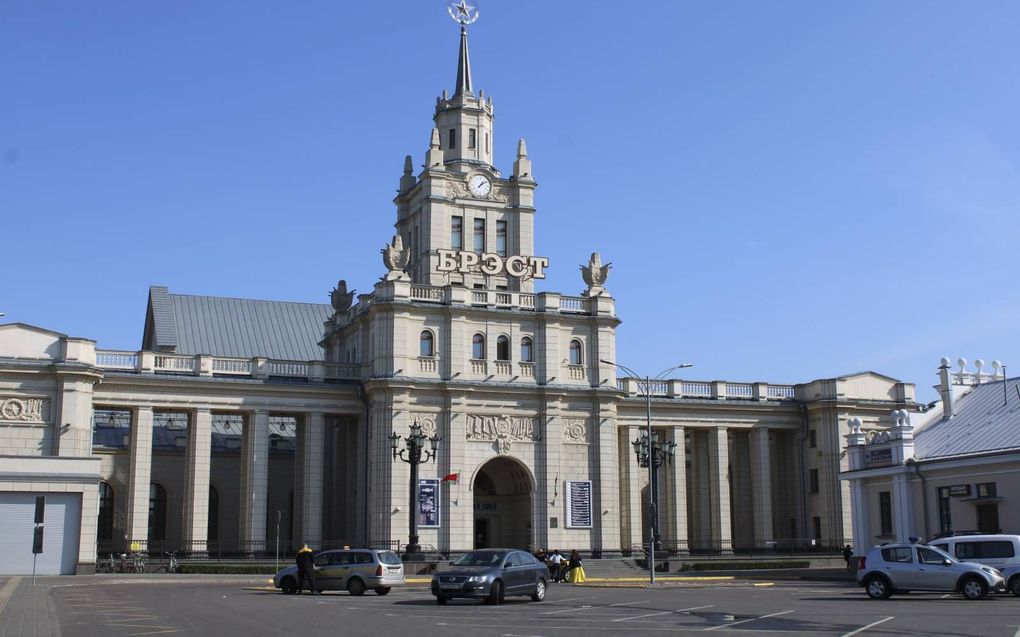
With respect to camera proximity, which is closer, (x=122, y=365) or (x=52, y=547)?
(x=52, y=547)

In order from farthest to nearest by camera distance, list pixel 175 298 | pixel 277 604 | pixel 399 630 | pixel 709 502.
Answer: pixel 175 298
pixel 709 502
pixel 277 604
pixel 399 630

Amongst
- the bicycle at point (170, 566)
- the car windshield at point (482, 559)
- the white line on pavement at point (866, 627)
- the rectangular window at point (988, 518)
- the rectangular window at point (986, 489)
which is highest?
the rectangular window at point (986, 489)

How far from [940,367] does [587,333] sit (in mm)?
20857

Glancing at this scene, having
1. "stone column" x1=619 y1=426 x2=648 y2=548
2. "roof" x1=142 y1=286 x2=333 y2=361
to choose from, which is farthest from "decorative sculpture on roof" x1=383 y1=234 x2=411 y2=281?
"roof" x1=142 y1=286 x2=333 y2=361

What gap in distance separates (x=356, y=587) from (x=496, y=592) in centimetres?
892

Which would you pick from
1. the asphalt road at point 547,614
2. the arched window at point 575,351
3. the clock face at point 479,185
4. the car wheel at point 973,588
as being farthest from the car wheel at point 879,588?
the clock face at point 479,185

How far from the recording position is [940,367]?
215ft

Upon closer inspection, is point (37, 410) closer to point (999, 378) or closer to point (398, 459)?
point (398, 459)

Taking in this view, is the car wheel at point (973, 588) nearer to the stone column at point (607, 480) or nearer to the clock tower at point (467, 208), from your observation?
the stone column at point (607, 480)

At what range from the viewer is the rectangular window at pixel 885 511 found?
5981 cm

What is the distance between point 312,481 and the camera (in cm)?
6931

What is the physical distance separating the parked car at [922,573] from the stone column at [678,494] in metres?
38.7

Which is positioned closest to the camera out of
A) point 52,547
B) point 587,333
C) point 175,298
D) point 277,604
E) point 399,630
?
point 399,630

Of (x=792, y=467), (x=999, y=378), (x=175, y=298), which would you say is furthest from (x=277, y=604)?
(x=175, y=298)
